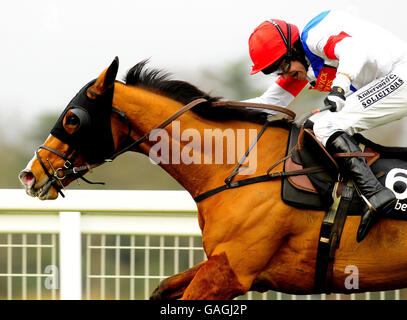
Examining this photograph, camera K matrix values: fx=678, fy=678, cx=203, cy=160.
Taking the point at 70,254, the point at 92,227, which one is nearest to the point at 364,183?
the point at 92,227

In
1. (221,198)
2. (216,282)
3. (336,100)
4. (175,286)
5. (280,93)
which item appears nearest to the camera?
(336,100)

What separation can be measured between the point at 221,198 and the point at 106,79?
2.60ft

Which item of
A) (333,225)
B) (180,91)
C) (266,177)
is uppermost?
(180,91)

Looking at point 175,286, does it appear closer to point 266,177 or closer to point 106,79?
point 266,177

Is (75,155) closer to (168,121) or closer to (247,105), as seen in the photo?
(168,121)

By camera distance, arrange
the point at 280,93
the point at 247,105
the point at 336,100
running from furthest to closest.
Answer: the point at 280,93, the point at 247,105, the point at 336,100

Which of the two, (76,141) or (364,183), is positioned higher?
(76,141)

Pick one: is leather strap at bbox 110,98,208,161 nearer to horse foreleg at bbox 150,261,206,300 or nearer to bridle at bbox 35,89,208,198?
bridle at bbox 35,89,208,198

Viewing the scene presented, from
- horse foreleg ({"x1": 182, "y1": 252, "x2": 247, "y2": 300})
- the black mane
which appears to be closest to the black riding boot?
the black mane

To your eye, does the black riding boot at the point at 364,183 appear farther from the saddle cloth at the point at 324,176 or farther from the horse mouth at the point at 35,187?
the horse mouth at the point at 35,187

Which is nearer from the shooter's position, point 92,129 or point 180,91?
point 92,129

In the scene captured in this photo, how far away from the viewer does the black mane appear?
11.1 feet

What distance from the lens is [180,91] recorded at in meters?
Result: 3.42

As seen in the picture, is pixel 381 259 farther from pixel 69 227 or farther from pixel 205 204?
pixel 69 227
